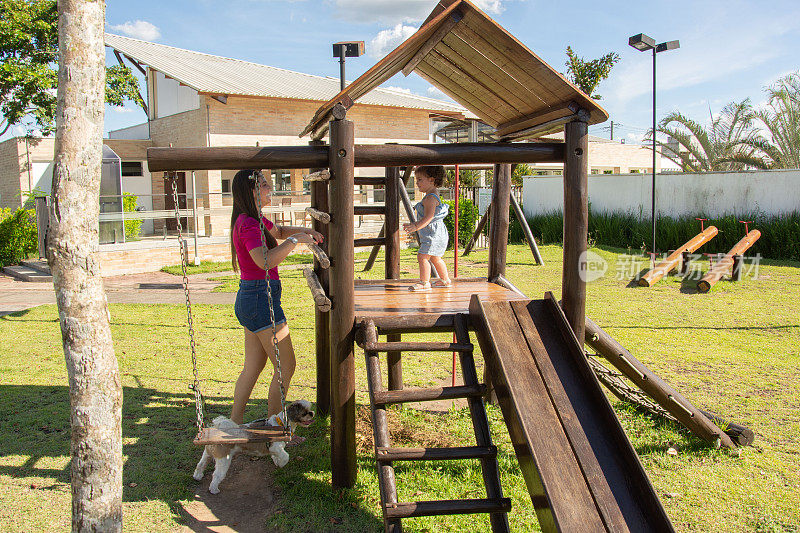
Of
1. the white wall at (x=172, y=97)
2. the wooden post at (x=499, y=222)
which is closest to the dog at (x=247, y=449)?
the wooden post at (x=499, y=222)

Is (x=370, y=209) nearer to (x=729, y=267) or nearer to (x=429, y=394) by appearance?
(x=429, y=394)

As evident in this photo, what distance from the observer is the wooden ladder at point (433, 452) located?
3221 millimetres

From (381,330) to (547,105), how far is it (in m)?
1.95

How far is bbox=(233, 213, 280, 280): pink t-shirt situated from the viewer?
4.20m

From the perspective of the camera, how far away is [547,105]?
418 centimetres

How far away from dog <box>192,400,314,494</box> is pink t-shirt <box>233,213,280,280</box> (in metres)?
1.01

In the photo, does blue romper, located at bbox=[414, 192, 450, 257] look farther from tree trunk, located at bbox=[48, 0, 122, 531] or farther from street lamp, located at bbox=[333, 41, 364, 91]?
street lamp, located at bbox=[333, 41, 364, 91]

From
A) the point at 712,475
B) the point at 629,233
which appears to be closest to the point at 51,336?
the point at 712,475

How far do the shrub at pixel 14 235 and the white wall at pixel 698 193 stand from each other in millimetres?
16107

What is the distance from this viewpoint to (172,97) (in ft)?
68.2

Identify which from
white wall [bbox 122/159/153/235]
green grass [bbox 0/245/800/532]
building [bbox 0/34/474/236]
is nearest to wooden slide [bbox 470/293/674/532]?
green grass [bbox 0/245/800/532]

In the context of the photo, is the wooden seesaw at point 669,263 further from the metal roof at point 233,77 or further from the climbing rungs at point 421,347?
the metal roof at point 233,77

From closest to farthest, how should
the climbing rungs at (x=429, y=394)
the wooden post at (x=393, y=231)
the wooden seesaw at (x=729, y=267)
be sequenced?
the climbing rungs at (x=429, y=394), the wooden post at (x=393, y=231), the wooden seesaw at (x=729, y=267)

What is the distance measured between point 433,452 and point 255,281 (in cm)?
180
